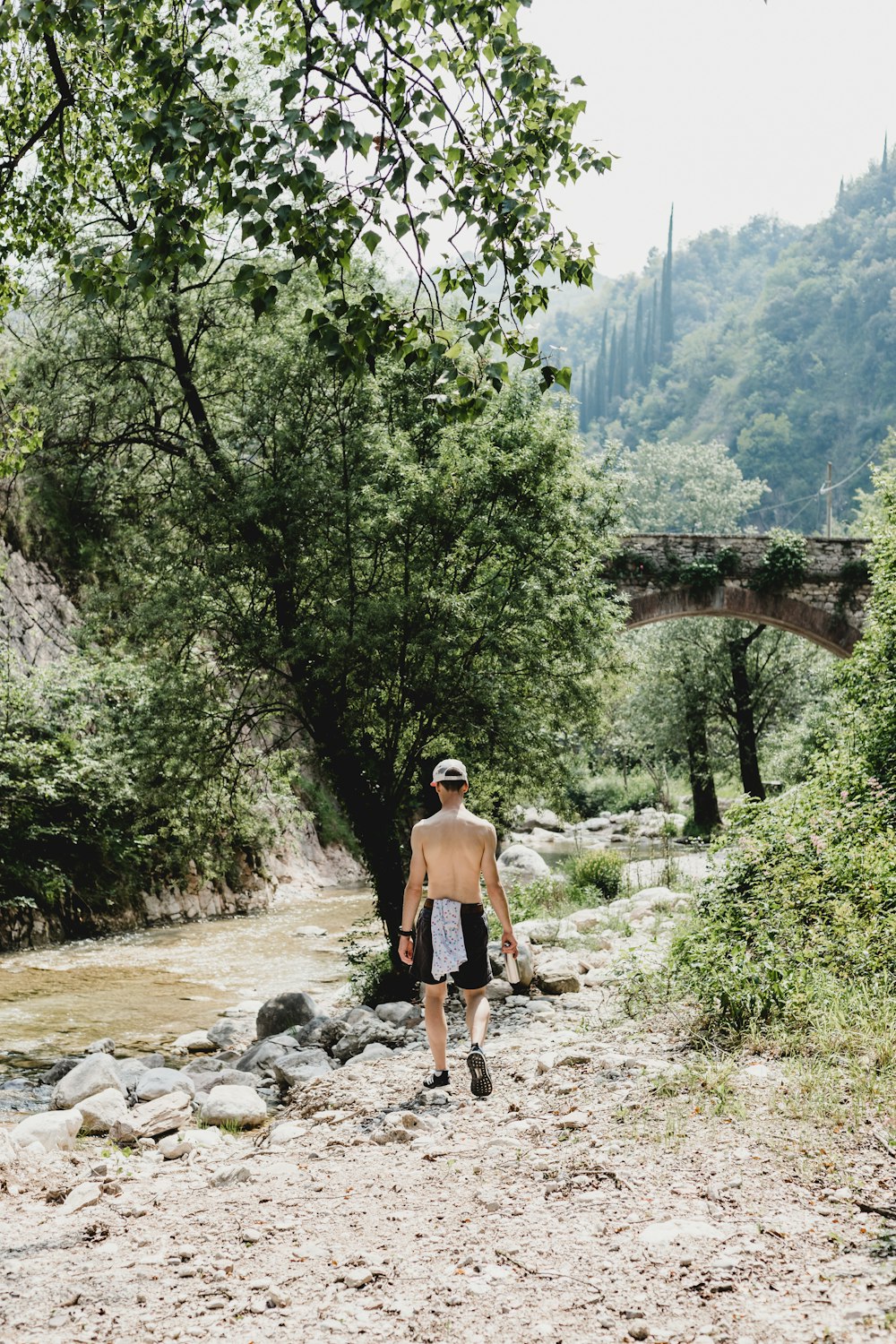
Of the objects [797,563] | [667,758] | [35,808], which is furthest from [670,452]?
[35,808]

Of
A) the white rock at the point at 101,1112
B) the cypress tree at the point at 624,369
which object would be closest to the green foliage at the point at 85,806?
the white rock at the point at 101,1112

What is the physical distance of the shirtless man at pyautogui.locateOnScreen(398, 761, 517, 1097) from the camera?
536 centimetres

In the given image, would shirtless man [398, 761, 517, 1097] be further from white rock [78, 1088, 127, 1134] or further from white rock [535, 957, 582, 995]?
white rock [535, 957, 582, 995]

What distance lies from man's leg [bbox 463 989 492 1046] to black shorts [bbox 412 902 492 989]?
0.13 feet

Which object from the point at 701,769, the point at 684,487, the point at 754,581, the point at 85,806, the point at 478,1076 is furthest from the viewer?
the point at 684,487

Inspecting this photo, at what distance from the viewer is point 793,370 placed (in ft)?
390

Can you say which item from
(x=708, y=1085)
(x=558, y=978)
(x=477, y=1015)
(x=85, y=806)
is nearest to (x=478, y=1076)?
(x=477, y=1015)

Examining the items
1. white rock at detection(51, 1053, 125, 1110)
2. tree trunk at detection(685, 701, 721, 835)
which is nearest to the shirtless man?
white rock at detection(51, 1053, 125, 1110)

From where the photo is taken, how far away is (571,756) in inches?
432

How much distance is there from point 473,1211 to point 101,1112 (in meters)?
3.20

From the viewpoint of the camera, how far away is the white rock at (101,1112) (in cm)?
590

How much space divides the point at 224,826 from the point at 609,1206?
8187mm

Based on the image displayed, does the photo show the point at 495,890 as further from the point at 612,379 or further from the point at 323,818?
the point at 612,379

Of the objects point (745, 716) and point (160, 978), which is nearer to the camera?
point (160, 978)
